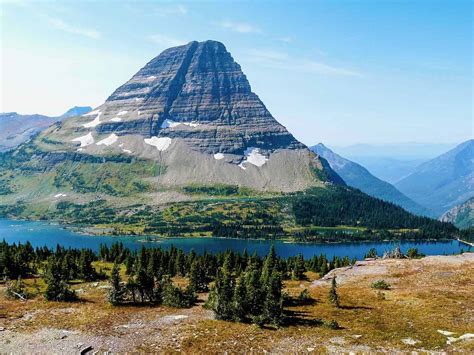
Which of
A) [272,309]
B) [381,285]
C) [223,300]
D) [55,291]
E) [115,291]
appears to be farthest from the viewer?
[381,285]

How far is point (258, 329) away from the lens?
60.2 meters

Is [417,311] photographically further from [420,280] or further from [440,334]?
[420,280]

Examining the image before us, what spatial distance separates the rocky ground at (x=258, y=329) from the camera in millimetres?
52219

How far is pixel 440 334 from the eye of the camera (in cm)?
5512

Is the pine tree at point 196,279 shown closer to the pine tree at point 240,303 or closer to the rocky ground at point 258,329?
the rocky ground at point 258,329

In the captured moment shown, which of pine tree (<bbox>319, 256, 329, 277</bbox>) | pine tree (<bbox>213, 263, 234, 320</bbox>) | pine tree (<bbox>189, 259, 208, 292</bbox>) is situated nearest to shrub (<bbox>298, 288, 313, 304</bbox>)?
pine tree (<bbox>213, 263, 234, 320</bbox>)

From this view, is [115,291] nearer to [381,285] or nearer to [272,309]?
[272,309]

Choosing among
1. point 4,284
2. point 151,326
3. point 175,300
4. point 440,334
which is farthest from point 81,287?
point 440,334

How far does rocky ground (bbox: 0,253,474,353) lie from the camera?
2056 inches

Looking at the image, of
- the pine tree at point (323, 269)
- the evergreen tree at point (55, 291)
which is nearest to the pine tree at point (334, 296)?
the evergreen tree at point (55, 291)

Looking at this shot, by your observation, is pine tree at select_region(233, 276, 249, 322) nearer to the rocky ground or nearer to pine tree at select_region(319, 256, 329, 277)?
the rocky ground

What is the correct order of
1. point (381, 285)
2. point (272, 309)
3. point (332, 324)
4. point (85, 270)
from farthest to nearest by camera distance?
point (85, 270) → point (381, 285) → point (272, 309) → point (332, 324)

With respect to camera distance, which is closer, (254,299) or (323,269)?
(254,299)

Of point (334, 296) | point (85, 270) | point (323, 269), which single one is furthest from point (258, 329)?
point (323, 269)
